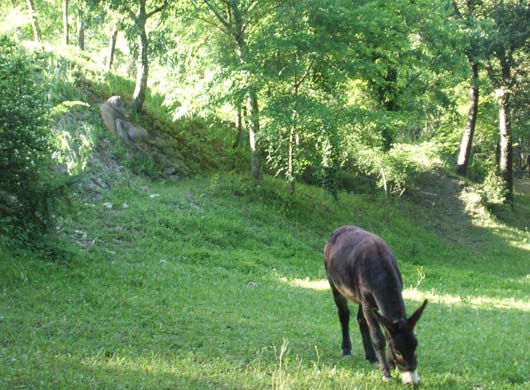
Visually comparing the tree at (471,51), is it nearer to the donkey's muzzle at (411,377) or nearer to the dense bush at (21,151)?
the dense bush at (21,151)

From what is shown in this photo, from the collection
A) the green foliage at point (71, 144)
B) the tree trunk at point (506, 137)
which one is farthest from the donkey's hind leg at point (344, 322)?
the tree trunk at point (506, 137)

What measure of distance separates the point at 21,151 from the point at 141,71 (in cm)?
1322

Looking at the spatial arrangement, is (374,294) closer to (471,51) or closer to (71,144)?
(71,144)

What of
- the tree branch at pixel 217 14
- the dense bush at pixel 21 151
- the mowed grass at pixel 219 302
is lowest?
the mowed grass at pixel 219 302

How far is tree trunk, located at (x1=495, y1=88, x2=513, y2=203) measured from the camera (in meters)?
30.3

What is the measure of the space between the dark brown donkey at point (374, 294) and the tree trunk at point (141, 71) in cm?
1711

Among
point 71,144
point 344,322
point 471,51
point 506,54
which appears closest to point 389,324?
point 344,322

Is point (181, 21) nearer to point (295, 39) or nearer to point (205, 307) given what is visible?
point (295, 39)

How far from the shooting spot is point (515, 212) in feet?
105

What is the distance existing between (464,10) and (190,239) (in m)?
20.7

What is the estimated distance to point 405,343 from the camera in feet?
22.4

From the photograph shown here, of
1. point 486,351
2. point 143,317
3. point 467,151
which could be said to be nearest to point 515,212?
point 467,151

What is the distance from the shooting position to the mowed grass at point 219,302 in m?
7.46

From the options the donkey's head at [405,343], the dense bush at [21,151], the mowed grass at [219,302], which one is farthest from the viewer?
the dense bush at [21,151]
